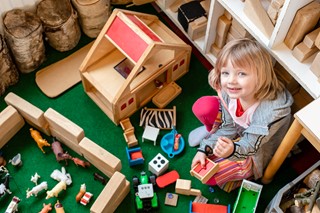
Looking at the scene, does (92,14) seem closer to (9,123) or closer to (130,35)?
(130,35)

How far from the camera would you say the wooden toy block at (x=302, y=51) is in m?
1.38

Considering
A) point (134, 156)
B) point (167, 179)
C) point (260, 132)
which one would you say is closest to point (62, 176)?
point (134, 156)

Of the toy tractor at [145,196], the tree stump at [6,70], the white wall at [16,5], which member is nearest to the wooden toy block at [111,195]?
the toy tractor at [145,196]

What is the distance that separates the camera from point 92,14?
6.03 feet

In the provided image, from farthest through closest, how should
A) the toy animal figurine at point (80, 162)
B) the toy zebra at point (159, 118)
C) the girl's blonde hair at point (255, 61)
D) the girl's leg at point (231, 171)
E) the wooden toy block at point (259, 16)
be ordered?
the toy zebra at point (159, 118)
the toy animal figurine at point (80, 162)
the girl's leg at point (231, 171)
the wooden toy block at point (259, 16)
the girl's blonde hair at point (255, 61)

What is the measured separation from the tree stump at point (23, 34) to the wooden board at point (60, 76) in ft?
0.31

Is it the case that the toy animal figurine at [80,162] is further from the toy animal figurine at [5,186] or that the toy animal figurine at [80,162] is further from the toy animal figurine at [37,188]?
the toy animal figurine at [5,186]

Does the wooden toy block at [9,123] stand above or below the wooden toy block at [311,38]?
below

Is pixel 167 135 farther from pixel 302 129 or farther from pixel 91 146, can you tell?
pixel 302 129

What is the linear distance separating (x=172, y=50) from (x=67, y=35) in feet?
1.53

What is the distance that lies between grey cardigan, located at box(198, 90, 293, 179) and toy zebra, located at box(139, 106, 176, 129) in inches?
8.8

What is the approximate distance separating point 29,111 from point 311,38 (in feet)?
3.34

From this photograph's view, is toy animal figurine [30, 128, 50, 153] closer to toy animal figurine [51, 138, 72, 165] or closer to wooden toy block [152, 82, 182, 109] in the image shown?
toy animal figurine [51, 138, 72, 165]

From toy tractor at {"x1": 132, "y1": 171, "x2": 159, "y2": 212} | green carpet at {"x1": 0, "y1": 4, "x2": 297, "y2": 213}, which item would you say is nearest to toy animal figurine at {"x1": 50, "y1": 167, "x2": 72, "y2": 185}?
green carpet at {"x1": 0, "y1": 4, "x2": 297, "y2": 213}
